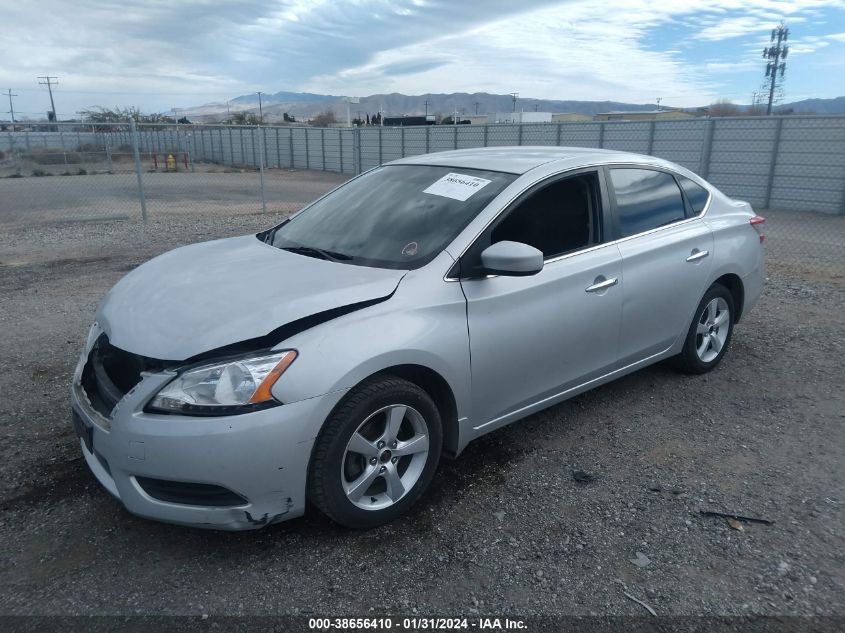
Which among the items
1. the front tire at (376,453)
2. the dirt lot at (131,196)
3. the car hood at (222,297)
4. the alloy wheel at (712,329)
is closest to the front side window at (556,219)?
the car hood at (222,297)

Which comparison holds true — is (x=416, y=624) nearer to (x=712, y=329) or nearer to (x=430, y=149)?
(x=712, y=329)

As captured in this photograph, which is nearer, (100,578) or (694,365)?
(100,578)

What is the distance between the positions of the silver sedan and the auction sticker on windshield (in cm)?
1

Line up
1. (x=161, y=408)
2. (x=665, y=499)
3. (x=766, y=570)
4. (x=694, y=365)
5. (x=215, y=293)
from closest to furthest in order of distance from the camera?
(x=161, y=408) < (x=766, y=570) < (x=215, y=293) < (x=665, y=499) < (x=694, y=365)

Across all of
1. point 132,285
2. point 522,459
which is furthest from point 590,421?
point 132,285

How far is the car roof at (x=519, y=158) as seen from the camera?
384 cm

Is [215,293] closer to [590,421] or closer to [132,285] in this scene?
[132,285]

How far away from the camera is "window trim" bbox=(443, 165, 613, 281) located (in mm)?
3320

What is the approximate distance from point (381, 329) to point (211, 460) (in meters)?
0.89

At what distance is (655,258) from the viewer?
4160 mm

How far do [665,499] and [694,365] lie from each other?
5.82ft

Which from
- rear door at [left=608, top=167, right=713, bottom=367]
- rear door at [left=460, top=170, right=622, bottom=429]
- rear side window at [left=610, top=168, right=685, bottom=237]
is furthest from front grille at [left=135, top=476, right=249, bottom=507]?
rear side window at [left=610, top=168, right=685, bottom=237]

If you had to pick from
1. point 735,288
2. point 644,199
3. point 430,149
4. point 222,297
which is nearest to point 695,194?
point 644,199

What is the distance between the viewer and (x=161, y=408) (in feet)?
8.59
